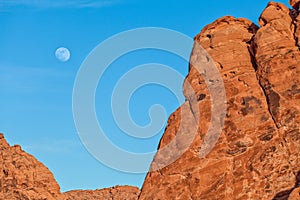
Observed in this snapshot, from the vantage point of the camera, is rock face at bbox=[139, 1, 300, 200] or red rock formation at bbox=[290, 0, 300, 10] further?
red rock formation at bbox=[290, 0, 300, 10]

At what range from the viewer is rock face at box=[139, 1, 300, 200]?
2084 inches

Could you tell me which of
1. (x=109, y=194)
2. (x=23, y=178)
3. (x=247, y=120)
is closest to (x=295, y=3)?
(x=247, y=120)

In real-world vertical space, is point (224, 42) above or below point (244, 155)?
above

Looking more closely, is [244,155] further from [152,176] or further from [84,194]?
[84,194]

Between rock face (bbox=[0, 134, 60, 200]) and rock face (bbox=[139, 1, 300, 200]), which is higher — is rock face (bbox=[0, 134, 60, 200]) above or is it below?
above

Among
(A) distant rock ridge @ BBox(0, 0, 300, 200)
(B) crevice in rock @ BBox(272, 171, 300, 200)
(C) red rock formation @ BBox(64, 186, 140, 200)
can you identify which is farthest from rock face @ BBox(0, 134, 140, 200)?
(C) red rock formation @ BBox(64, 186, 140, 200)

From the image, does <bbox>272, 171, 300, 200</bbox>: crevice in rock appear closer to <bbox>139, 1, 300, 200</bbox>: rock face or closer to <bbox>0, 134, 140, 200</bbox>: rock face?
<bbox>139, 1, 300, 200</bbox>: rock face

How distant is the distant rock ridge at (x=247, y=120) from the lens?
A: 174 feet

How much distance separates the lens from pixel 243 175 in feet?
177

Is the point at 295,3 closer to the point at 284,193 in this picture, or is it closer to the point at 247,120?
the point at 247,120

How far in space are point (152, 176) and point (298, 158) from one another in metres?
18.4

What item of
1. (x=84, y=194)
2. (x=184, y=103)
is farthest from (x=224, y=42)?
(x=84, y=194)

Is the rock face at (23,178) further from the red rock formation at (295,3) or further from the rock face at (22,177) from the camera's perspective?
the red rock formation at (295,3)

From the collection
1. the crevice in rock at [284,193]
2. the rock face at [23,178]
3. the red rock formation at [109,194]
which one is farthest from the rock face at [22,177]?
the red rock formation at [109,194]
